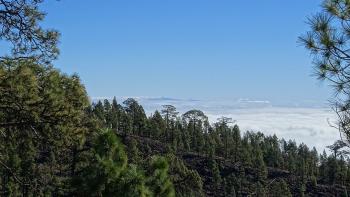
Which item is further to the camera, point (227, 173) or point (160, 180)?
point (227, 173)

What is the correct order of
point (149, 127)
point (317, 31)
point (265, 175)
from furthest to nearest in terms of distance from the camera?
point (149, 127), point (265, 175), point (317, 31)

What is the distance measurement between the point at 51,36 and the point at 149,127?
135643 mm

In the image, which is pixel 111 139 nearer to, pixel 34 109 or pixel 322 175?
pixel 34 109

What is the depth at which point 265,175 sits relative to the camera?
12600 cm

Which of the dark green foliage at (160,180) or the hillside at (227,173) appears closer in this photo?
the dark green foliage at (160,180)

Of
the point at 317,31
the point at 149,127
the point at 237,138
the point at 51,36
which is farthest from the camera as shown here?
the point at 149,127

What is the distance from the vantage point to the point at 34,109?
13023 mm

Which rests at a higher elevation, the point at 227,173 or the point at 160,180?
the point at 227,173

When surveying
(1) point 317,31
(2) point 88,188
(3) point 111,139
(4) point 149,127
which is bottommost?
(2) point 88,188

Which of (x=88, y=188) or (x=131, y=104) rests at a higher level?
(x=131, y=104)

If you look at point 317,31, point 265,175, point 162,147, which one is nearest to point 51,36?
point 317,31

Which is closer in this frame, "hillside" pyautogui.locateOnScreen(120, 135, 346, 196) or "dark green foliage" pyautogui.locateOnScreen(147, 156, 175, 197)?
"dark green foliage" pyautogui.locateOnScreen(147, 156, 175, 197)

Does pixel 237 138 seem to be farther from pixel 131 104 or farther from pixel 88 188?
pixel 88 188

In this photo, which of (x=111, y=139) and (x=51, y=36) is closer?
(x=51, y=36)
